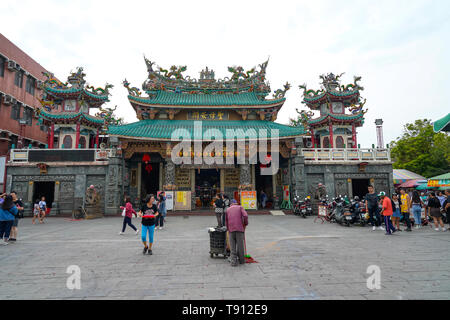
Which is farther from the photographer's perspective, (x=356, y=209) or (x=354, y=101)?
(x=354, y=101)

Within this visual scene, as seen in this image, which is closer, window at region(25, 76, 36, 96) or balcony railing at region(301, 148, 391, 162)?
balcony railing at region(301, 148, 391, 162)

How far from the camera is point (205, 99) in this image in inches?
838

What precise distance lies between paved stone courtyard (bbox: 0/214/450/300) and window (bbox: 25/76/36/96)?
78.7 ft

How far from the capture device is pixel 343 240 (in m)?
8.09

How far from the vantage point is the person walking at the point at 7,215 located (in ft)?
25.5

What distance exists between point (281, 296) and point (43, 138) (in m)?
32.4

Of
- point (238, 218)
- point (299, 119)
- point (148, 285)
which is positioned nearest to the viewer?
point (148, 285)

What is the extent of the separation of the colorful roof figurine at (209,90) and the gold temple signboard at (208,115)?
2.81 feet

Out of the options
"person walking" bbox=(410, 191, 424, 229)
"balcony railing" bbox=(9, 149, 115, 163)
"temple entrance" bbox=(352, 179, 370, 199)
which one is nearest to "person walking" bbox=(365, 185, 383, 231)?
"person walking" bbox=(410, 191, 424, 229)

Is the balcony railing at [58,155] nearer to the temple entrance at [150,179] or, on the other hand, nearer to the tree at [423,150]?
the temple entrance at [150,179]

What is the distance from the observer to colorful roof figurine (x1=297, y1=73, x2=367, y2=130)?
22.2m

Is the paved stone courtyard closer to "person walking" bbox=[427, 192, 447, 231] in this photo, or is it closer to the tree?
"person walking" bbox=[427, 192, 447, 231]
